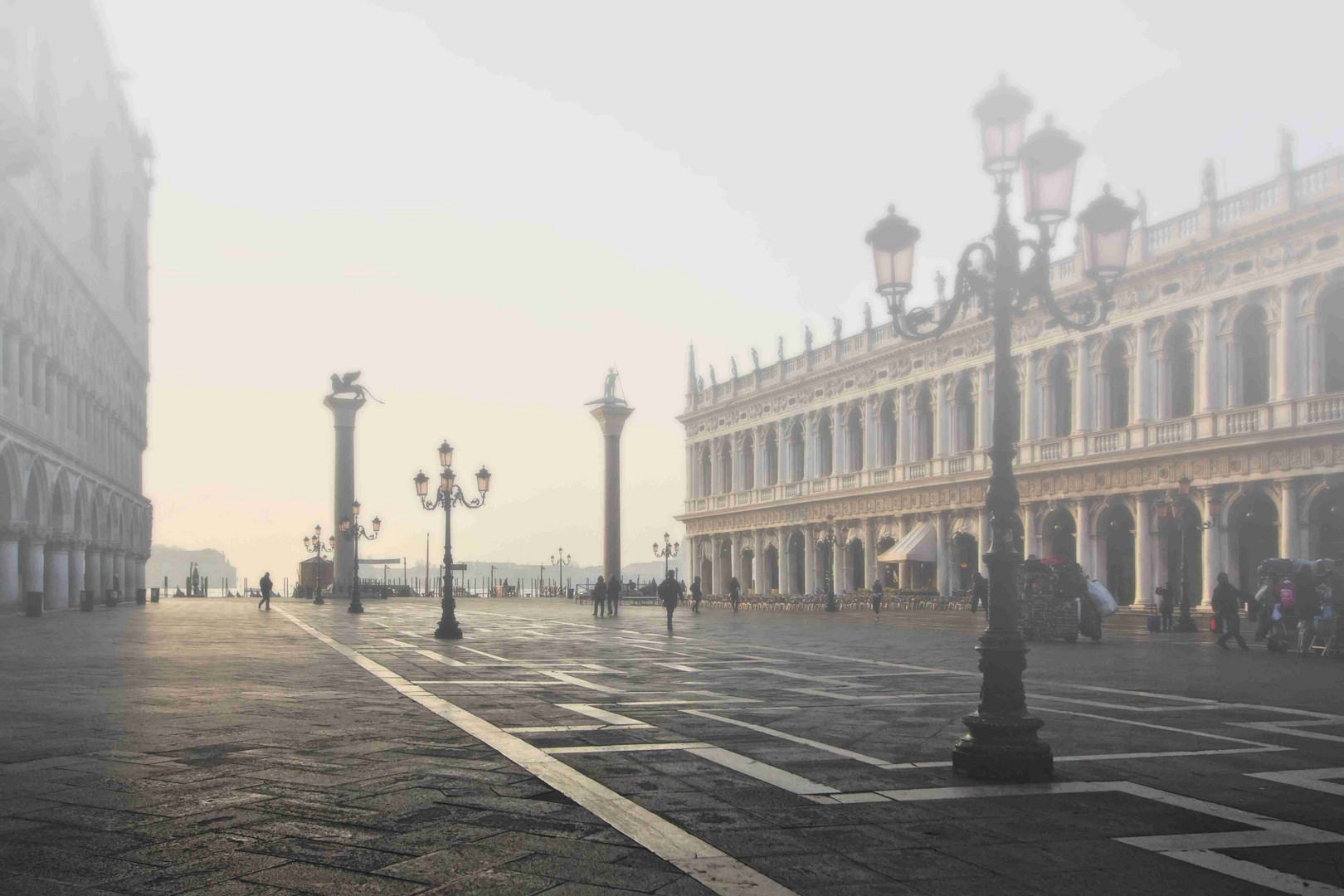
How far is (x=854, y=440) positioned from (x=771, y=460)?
25.2ft

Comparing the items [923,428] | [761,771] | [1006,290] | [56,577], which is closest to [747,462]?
[923,428]

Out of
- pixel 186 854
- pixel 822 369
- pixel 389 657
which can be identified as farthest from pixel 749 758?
pixel 822 369

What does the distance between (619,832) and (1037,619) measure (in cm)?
1754

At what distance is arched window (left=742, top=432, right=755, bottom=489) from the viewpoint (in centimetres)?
6047

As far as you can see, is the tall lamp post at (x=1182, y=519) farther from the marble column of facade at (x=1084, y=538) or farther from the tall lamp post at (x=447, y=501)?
the tall lamp post at (x=447, y=501)

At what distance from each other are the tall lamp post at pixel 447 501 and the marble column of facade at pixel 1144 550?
1897 cm

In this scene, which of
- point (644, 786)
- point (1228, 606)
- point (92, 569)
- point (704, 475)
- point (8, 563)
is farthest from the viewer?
point (704, 475)

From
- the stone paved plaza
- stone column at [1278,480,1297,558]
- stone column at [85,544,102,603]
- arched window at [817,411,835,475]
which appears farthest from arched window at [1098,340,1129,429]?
stone column at [85,544,102,603]

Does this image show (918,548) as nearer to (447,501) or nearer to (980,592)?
(980,592)

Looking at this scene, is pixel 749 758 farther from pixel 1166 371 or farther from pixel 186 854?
pixel 1166 371

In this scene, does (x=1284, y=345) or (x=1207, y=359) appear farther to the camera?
(x=1207, y=359)

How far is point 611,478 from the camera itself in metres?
65.1

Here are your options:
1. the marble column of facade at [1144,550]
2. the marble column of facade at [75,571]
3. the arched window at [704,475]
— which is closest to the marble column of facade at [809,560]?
the arched window at [704,475]

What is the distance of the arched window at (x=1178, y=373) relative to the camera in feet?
115
